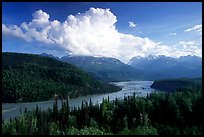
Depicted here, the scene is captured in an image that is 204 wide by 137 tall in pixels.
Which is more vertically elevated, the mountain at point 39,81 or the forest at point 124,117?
the mountain at point 39,81

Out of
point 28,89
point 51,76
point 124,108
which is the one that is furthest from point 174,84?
point 124,108

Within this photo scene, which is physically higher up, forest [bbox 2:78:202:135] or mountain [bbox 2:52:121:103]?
mountain [bbox 2:52:121:103]

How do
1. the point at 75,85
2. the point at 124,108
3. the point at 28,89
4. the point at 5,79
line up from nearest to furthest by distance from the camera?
the point at 124,108, the point at 28,89, the point at 5,79, the point at 75,85

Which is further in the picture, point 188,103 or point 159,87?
point 159,87

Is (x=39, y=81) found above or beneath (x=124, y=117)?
above

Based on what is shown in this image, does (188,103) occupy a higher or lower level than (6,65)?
lower

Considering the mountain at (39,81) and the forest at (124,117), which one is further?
the mountain at (39,81)

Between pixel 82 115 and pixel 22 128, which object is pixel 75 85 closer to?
pixel 82 115

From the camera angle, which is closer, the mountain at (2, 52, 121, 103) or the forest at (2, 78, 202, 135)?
the forest at (2, 78, 202, 135)
